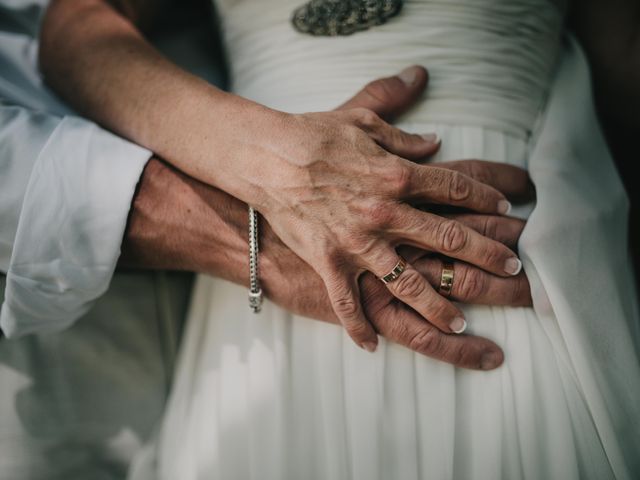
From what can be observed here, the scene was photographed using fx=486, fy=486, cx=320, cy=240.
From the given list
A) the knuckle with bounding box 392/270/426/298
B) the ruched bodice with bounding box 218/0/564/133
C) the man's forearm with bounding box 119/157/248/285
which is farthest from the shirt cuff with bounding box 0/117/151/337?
the knuckle with bounding box 392/270/426/298

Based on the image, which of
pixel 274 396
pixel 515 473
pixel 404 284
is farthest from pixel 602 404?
pixel 274 396

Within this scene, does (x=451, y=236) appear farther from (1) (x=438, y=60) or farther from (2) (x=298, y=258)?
(1) (x=438, y=60)

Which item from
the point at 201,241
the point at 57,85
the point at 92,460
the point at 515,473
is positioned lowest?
the point at 92,460

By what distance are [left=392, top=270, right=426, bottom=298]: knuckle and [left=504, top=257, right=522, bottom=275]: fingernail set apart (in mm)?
134

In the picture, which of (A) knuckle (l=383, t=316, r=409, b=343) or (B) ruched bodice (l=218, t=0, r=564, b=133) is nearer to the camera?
(A) knuckle (l=383, t=316, r=409, b=343)

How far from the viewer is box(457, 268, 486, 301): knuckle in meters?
0.74

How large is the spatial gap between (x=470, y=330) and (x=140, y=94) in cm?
68

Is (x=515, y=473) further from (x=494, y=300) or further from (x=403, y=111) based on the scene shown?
(x=403, y=111)

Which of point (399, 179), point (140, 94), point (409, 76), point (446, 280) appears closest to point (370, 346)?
point (446, 280)

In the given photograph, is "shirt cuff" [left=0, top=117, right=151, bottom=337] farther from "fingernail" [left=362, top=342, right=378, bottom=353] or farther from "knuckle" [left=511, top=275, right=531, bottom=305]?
"knuckle" [left=511, top=275, right=531, bottom=305]

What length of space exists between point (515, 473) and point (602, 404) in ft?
0.53

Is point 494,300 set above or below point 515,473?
above

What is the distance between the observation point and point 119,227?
76 centimetres

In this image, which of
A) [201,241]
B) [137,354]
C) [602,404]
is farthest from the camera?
[137,354]
